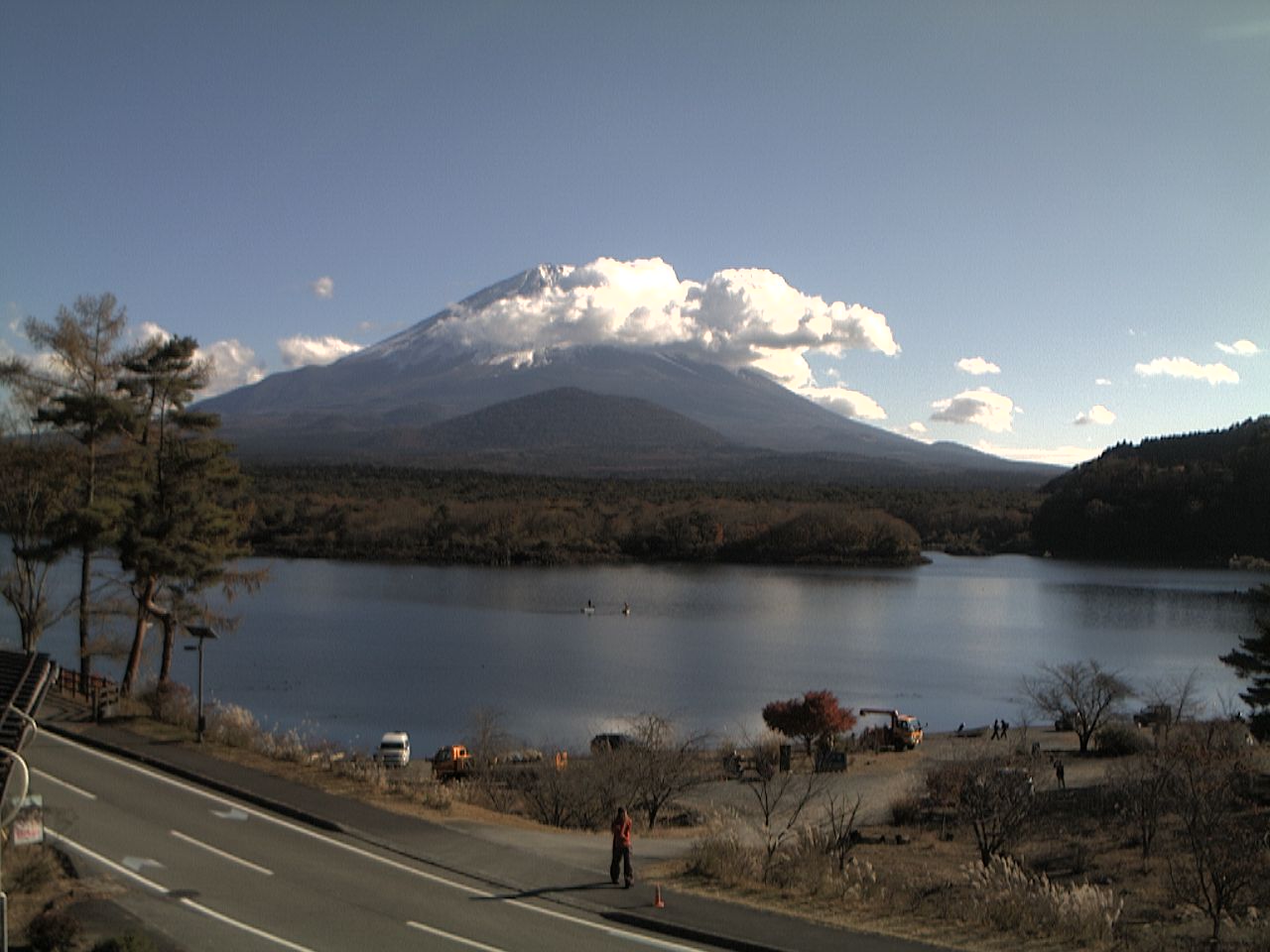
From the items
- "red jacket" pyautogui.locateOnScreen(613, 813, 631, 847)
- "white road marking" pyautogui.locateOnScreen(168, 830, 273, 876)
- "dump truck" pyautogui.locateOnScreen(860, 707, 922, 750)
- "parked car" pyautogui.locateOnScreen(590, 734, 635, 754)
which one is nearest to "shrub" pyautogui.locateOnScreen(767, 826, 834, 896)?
"red jacket" pyautogui.locateOnScreen(613, 813, 631, 847)

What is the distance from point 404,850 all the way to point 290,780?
9.40 ft

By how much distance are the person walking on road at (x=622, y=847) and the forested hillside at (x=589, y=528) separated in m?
64.7

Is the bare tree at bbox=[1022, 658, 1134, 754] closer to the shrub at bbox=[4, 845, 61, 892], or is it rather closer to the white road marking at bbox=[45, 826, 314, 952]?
the white road marking at bbox=[45, 826, 314, 952]

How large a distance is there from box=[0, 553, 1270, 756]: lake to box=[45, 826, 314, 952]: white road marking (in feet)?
46.9

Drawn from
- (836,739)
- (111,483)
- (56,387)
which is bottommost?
→ (836,739)

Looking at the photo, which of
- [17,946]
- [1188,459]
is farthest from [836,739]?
[1188,459]

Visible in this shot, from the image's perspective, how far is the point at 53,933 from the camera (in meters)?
6.81

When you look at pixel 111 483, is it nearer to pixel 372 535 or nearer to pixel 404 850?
pixel 404 850

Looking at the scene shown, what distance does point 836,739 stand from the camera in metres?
24.7

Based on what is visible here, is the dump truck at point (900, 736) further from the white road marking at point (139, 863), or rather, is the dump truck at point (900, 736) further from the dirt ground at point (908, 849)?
the white road marking at point (139, 863)

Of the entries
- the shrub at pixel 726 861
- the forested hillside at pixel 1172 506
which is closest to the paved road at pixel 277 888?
the shrub at pixel 726 861

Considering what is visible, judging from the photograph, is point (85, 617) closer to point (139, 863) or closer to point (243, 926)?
point (139, 863)

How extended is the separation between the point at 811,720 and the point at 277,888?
→ 16745mm

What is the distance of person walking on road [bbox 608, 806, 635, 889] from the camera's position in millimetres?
8617
